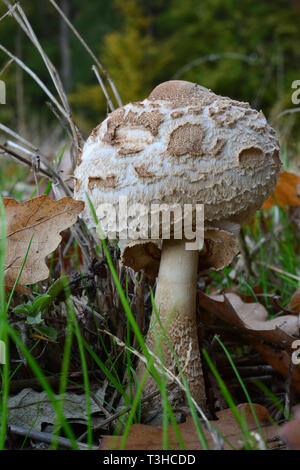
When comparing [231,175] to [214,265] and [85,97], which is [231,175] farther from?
[85,97]

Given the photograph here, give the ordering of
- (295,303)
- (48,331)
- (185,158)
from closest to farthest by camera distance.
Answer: (185,158)
(48,331)
(295,303)

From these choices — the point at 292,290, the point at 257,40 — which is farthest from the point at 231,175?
the point at 257,40

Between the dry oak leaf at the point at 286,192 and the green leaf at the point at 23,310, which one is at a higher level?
the dry oak leaf at the point at 286,192

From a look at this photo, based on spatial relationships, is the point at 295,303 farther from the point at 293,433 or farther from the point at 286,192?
the point at 293,433

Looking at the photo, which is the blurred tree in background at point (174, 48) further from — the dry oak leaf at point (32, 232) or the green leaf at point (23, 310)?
the green leaf at point (23, 310)

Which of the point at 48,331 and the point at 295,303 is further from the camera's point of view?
the point at 295,303

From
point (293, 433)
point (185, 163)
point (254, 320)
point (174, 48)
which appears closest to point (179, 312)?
point (254, 320)

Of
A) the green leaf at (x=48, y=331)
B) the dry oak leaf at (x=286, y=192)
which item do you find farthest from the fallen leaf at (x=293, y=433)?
the dry oak leaf at (x=286, y=192)

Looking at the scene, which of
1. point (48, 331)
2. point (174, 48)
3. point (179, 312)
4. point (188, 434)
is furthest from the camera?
point (174, 48)
